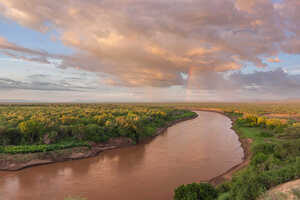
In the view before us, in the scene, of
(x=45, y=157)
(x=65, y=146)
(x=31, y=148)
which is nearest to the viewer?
(x=45, y=157)

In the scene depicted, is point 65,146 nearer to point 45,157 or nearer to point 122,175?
point 45,157

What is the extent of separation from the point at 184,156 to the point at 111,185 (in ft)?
41.8

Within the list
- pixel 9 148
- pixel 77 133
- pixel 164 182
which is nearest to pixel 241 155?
pixel 164 182

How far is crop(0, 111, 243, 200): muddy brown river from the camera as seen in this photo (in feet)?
55.3

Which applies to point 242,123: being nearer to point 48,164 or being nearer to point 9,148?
point 48,164

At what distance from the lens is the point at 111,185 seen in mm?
18531

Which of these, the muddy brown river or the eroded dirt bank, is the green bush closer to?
the muddy brown river

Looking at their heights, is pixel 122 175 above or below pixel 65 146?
below

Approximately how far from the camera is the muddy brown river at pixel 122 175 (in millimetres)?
16859

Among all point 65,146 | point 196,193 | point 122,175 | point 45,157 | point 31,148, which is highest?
point 196,193

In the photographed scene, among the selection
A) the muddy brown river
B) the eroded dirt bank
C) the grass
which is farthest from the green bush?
the grass

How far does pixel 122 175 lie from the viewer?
2114 cm

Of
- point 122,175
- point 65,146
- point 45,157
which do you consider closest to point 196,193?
point 122,175

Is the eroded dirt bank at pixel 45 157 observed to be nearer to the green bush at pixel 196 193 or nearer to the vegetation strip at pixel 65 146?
the vegetation strip at pixel 65 146
